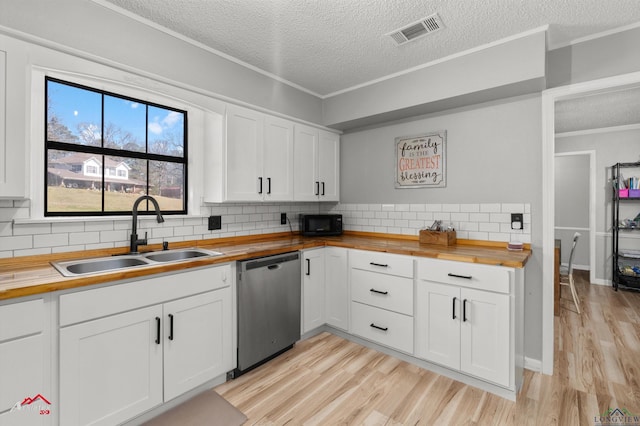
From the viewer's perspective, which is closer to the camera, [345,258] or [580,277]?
[345,258]

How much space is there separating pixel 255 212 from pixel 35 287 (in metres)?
1.91

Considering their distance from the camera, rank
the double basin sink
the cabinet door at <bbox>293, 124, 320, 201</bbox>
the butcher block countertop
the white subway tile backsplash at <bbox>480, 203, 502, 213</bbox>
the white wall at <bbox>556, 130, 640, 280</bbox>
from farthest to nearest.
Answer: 1. the white wall at <bbox>556, 130, 640, 280</bbox>
2. the cabinet door at <bbox>293, 124, 320, 201</bbox>
3. the white subway tile backsplash at <bbox>480, 203, 502, 213</bbox>
4. the double basin sink
5. the butcher block countertop

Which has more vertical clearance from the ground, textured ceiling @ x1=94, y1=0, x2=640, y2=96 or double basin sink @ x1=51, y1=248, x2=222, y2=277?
textured ceiling @ x1=94, y1=0, x2=640, y2=96

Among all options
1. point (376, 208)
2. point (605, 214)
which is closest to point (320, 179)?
point (376, 208)

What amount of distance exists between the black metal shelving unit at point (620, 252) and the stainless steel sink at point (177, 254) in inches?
227

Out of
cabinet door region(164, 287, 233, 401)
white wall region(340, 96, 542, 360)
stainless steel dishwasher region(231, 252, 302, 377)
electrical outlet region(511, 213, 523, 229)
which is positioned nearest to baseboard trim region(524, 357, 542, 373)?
white wall region(340, 96, 542, 360)

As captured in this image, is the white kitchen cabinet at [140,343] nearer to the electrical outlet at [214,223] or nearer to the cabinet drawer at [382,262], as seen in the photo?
the electrical outlet at [214,223]

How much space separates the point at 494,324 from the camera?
2.10 meters

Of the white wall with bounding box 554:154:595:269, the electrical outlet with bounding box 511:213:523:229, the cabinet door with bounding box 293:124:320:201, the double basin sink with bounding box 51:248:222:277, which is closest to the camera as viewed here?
the double basin sink with bounding box 51:248:222:277

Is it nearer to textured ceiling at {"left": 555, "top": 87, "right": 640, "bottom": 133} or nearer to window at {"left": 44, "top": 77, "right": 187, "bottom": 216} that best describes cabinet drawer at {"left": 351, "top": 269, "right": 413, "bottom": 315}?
window at {"left": 44, "top": 77, "right": 187, "bottom": 216}

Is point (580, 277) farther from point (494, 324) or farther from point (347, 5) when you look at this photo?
point (347, 5)

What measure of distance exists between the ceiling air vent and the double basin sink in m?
2.05

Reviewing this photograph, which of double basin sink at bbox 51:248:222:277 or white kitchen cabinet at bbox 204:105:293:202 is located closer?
double basin sink at bbox 51:248:222:277

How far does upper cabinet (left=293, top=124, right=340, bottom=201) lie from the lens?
3266 millimetres
